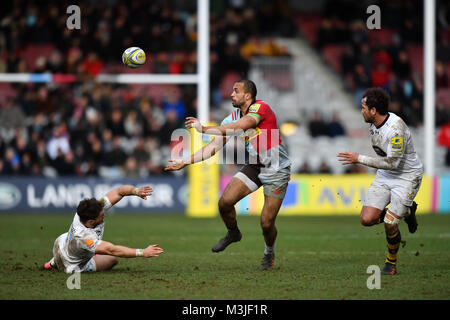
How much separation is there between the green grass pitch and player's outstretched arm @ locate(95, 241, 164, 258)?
31 cm

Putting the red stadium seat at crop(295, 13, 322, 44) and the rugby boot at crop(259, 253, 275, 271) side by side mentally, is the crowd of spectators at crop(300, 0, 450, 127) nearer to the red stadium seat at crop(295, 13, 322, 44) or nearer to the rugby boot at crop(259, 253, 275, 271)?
the red stadium seat at crop(295, 13, 322, 44)

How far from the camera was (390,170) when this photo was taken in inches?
348

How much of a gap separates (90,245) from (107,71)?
538 inches

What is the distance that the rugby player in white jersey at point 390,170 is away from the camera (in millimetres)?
8586

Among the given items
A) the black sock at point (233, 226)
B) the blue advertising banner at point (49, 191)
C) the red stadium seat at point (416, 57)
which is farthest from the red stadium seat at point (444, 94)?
the black sock at point (233, 226)

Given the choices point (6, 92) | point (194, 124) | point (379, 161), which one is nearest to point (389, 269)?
point (379, 161)

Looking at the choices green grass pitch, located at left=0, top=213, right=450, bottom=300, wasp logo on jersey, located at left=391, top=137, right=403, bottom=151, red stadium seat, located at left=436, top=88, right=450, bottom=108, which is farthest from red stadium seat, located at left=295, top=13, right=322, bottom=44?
wasp logo on jersey, located at left=391, top=137, right=403, bottom=151

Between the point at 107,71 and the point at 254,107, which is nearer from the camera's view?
the point at 254,107

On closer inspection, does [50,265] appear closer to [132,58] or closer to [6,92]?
[132,58]

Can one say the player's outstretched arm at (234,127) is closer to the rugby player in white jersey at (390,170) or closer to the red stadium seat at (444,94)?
the rugby player in white jersey at (390,170)

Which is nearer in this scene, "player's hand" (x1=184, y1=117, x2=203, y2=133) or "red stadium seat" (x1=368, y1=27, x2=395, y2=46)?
"player's hand" (x1=184, y1=117, x2=203, y2=133)

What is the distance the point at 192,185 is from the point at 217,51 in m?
5.45

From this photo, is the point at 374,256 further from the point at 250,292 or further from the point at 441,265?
the point at 250,292

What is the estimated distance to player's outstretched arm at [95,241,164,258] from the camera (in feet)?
26.1
